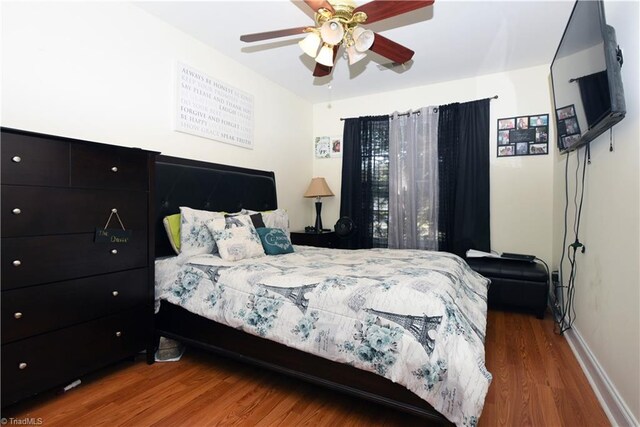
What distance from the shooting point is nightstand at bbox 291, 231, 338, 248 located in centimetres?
379

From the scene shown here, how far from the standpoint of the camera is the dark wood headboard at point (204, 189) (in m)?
2.49

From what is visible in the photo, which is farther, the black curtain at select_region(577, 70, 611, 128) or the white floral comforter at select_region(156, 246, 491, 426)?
the black curtain at select_region(577, 70, 611, 128)

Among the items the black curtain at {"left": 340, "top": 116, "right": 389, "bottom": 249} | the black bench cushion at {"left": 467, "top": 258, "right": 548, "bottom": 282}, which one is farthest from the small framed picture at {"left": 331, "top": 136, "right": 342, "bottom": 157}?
the black bench cushion at {"left": 467, "top": 258, "right": 548, "bottom": 282}

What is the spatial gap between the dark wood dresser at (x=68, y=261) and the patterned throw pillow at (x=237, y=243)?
44cm

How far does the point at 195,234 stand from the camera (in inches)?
91.7

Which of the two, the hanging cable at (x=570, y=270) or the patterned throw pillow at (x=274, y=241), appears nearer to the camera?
the hanging cable at (x=570, y=270)

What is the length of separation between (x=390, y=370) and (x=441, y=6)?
8.07 ft

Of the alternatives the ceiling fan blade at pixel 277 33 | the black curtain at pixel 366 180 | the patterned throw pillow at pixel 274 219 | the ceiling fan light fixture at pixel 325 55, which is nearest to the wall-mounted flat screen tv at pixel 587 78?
the ceiling fan light fixture at pixel 325 55

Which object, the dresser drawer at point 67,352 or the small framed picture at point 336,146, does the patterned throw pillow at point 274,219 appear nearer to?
the dresser drawer at point 67,352

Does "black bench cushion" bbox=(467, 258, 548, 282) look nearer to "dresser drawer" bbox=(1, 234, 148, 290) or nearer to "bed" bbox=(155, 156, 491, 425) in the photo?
"bed" bbox=(155, 156, 491, 425)

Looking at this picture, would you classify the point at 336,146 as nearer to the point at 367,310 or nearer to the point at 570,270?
the point at 570,270

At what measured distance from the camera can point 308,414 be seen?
1.56 meters

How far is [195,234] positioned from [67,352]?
978 mm

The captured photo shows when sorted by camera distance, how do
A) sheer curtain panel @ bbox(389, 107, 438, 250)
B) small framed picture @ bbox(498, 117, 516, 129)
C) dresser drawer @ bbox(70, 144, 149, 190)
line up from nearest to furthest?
dresser drawer @ bbox(70, 144, 149, 190), small framed picture @ bbox(498, 117, 516, 129), sheer curtain panel @ bbox(389, 107, 438, 250)
